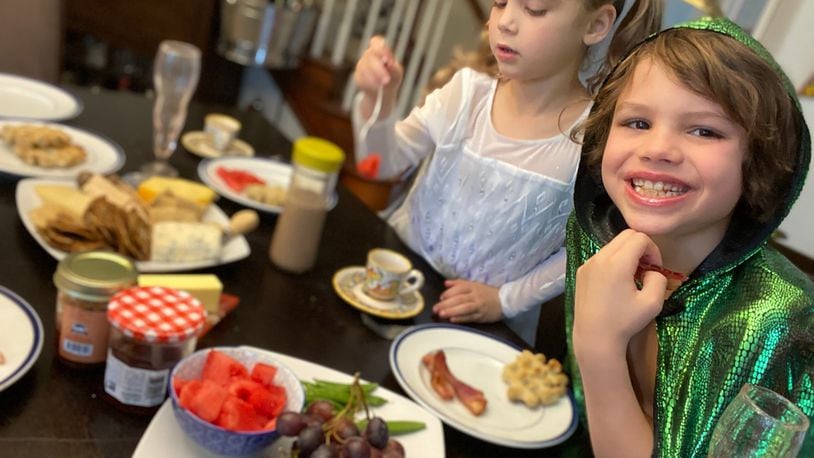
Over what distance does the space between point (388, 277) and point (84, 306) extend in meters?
0.42

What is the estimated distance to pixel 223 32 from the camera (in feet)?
9.29

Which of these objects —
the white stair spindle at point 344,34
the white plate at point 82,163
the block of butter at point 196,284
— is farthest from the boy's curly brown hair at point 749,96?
the white stair spindle at point 344,34

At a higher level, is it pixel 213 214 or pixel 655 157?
pixel 655 157

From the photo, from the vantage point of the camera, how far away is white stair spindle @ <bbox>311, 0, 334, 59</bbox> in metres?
2.44

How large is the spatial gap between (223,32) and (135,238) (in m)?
1.98

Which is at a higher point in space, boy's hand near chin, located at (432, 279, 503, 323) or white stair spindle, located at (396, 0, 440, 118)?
white stair spindle, located at (396, 0, 440, 118)

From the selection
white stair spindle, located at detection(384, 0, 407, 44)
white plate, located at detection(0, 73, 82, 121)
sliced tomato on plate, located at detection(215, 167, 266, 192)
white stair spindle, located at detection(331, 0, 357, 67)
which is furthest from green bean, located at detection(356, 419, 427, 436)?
white stair spindle, located at detection(331, 0, 357, 67)

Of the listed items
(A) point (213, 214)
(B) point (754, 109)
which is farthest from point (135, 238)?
(B) point (754, 109)

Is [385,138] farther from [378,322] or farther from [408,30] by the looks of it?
[408,30]

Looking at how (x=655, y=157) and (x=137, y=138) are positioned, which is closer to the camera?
(x=655, y=157)

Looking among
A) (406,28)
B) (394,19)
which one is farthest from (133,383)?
(394,19)

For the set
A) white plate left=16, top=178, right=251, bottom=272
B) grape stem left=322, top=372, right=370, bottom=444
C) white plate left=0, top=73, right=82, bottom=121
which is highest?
grape stem left=322, top=372, right=370, bottom=444

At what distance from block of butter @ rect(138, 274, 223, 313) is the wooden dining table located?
0.12 ft

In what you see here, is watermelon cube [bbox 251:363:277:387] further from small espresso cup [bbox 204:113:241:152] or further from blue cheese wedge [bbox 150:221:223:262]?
small espresso cup [bbox 204:113:241:152]
